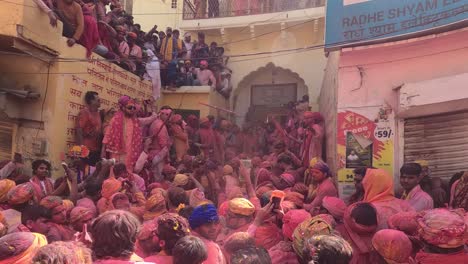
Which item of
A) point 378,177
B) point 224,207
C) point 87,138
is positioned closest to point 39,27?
point 87,138

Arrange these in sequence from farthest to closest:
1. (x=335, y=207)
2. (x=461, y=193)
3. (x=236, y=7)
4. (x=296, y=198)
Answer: (x=236, y=7) → (x=296, y=198) → (x=461, y=193) → (x=335, y=207)

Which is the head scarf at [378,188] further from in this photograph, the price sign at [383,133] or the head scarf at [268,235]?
the price sign at [383,133]

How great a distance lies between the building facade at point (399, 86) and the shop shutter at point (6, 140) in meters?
5.50

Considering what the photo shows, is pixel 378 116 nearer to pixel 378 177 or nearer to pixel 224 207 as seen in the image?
pixel 378 177

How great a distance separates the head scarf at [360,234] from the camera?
131 inches

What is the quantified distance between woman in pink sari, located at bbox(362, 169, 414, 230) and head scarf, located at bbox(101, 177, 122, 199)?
2.65m

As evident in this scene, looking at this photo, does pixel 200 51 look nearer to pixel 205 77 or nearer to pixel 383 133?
pixel 205 77

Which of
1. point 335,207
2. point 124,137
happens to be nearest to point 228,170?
point 124,137

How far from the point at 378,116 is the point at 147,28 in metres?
11.7

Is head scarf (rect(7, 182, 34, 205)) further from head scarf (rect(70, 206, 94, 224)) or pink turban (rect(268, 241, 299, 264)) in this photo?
pink turban (rect(268, 241, 299, 264))

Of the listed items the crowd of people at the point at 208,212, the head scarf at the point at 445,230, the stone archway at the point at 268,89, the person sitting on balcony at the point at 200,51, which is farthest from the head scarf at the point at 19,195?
the stone archway at the point at 268,89

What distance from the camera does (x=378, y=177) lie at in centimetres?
412

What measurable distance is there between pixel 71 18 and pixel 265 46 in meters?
6.84

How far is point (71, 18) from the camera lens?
27.1ft
